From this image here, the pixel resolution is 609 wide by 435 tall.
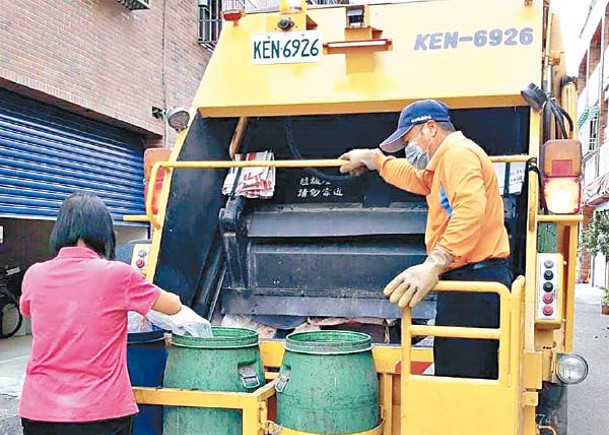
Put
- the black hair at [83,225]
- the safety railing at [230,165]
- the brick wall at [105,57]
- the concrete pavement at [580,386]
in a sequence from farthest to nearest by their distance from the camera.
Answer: the brick wall at [105,57] < the concrete pavement at [580,386] < the safety railing at [230,165] < the black hair at [83,225]

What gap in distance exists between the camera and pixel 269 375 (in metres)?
3.04

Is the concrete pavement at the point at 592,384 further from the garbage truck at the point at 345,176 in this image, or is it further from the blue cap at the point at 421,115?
the blue cap at the point at 421,115

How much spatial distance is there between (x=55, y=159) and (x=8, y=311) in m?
2.24

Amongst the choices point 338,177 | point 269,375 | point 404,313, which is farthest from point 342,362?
point 338,177

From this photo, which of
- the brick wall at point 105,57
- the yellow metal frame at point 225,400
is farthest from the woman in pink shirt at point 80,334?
the brick wall at point 105,57

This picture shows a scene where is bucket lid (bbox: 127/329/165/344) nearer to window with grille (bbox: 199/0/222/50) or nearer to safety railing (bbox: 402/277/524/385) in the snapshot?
safety railing (bbox: 402/277/524/385)

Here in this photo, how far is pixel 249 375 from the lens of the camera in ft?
9.33

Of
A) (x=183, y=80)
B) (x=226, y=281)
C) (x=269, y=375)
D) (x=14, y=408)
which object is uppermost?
(x=183, y=80)

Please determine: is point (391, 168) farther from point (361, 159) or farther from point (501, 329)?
point (501, 329)

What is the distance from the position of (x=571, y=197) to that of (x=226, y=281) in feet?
6.10

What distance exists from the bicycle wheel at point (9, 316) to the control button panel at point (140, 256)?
18.5ft

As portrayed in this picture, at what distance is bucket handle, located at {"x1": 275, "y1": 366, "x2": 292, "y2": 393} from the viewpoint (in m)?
2.73

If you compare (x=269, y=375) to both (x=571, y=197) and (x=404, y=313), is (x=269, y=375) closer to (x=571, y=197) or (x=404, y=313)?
(x=404, y=313)

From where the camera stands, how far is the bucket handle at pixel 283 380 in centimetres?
273
